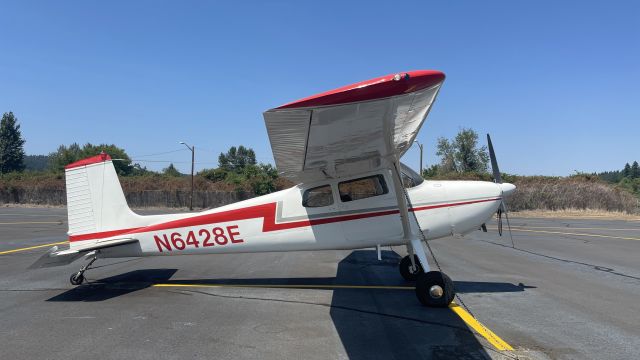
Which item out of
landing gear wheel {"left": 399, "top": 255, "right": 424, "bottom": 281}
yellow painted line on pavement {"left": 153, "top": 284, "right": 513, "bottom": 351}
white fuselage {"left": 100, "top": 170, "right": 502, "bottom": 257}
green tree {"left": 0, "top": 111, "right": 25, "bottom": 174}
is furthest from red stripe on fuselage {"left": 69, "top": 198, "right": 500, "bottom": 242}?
green tree {"left": 0, "top": 111, "right": 25, "bottom": 174}

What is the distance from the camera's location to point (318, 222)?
282 inches

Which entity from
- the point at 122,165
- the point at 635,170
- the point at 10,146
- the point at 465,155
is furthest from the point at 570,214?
the point at 635,170

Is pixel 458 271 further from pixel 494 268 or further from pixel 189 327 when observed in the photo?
pixel 189 327

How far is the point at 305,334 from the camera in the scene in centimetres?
470

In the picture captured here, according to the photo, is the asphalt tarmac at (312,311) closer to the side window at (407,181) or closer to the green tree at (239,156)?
the side window at (407,181)

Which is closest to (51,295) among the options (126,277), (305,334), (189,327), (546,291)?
(126,277)

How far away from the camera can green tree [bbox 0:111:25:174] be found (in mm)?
82750

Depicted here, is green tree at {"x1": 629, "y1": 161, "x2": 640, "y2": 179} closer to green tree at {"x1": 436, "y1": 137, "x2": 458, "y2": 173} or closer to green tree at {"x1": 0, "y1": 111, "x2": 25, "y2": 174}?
green tree at {"x1": 436, "y1": 137, "x2": 458, "y2": 173}

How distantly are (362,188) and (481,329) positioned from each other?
3036 millimetres

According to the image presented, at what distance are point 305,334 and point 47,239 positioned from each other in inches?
547

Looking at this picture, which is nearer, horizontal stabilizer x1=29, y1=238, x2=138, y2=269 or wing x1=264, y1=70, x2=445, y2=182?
wing x1=264, y1=70, x2=445, y2=182

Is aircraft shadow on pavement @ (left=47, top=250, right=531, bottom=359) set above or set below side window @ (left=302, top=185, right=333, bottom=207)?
below

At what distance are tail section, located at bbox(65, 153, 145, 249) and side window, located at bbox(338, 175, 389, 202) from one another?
13.0ft

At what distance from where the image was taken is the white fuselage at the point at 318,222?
7012mm
